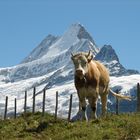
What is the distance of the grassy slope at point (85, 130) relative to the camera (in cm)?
2277

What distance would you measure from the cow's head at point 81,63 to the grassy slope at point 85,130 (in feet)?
8.27

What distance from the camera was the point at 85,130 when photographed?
946 inches

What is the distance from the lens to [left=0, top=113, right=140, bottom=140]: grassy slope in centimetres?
2277

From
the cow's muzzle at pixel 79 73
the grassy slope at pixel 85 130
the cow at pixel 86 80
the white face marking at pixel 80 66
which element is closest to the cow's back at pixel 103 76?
the cow at pixel 86 80

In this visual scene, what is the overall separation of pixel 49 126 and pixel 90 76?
3.61m

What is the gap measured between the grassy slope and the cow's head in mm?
2520

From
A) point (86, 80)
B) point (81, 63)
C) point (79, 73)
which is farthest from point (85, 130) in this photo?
point (81, 63)

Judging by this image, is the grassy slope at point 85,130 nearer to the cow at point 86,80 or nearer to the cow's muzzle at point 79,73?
the cow at point 86,80

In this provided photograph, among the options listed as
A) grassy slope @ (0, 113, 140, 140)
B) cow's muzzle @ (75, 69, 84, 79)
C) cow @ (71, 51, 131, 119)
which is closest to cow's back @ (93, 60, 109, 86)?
cow @ (71, 51, 131, 119)

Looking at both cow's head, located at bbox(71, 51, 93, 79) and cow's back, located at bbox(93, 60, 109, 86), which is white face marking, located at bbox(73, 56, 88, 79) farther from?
cow's back, located at bbox(93, 60, 109, 86)

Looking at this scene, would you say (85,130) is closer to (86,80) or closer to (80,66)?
(86,80)

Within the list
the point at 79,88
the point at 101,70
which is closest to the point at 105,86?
the point at 101,70

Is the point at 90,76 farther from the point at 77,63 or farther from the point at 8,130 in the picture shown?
the point at 8,130

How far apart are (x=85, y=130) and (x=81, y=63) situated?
5.07 m
